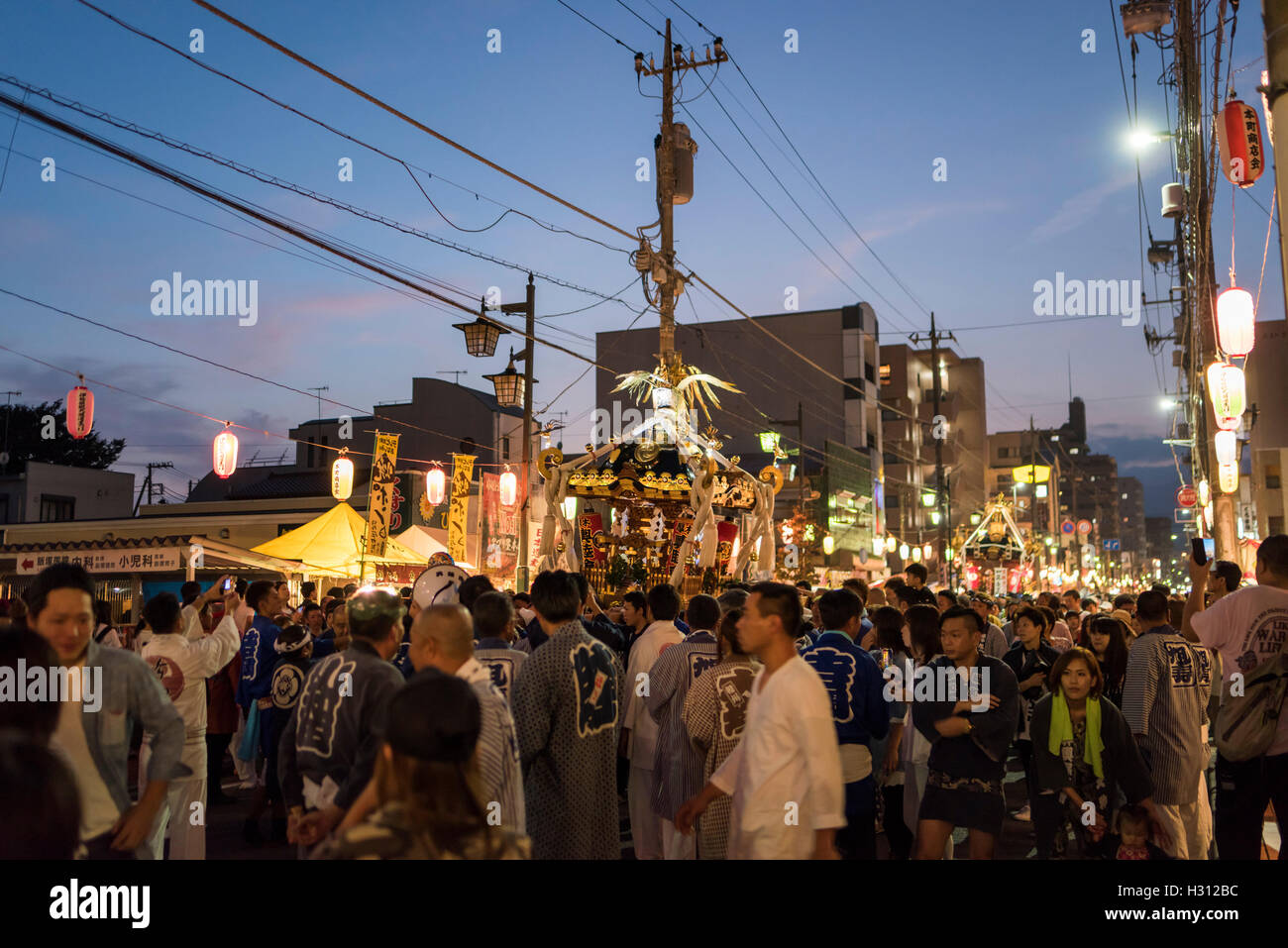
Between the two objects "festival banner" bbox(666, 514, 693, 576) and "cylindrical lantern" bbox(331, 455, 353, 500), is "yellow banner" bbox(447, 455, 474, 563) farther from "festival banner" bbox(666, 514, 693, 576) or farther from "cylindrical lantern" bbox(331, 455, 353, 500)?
"festival banner" bbox(666, 514, 693, 576)

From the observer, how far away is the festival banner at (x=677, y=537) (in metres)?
17.0

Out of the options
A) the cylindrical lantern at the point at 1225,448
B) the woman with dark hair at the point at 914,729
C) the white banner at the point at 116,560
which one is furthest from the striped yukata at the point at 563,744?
the cylindrical lantern at the point at 1225,448

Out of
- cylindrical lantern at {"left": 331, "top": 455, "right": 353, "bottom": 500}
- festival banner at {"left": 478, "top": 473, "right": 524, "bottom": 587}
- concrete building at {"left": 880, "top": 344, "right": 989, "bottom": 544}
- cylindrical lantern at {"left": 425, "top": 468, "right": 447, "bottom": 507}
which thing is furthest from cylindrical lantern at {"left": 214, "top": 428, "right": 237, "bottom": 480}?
concrete building at {"left": 880, "top": 344, "right": 989, "bottom": 544}

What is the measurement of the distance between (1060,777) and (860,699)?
139 centimetres

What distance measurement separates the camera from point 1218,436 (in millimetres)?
19438

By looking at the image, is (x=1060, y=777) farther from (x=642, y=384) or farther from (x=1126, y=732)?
(x=642, y=384)

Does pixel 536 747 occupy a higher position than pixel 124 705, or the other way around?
pixel 124 705

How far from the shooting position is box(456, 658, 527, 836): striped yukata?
13.1 ft

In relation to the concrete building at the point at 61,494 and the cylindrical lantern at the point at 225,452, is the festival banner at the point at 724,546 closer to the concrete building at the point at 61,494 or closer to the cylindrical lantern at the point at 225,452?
the cylindrical lantern at the point at 225,452
